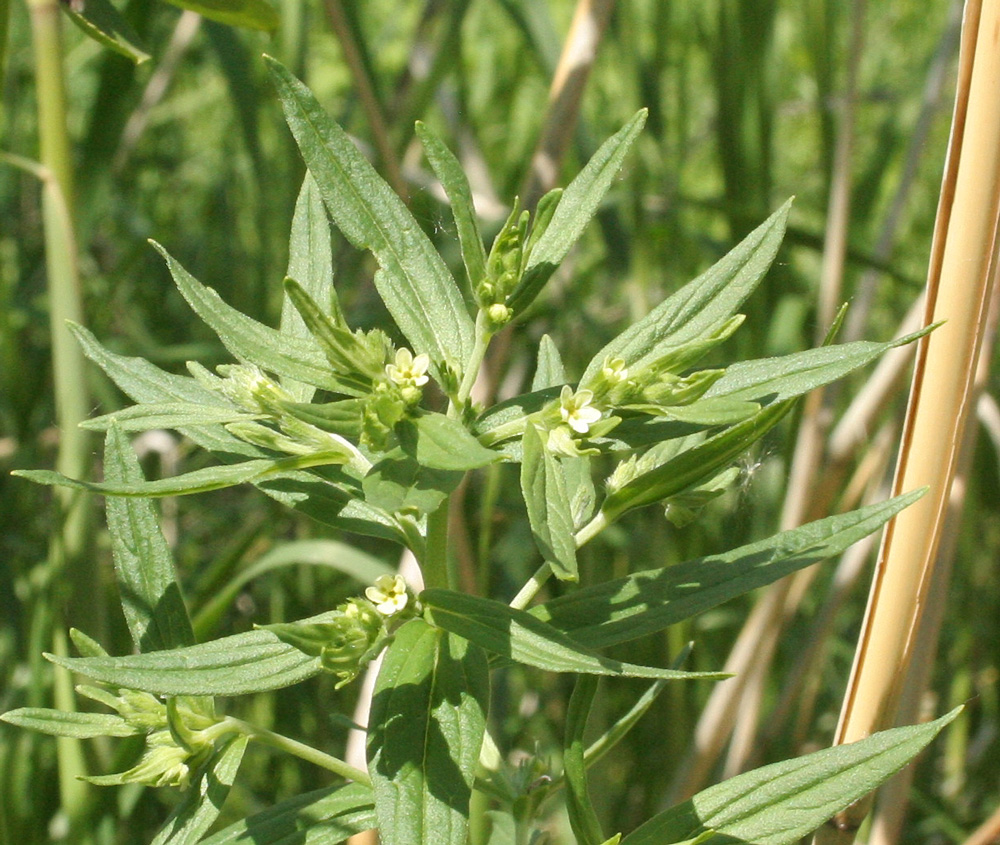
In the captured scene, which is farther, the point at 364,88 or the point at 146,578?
the point at 364,88

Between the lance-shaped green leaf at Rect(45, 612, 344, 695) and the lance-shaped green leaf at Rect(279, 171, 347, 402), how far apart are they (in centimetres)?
19

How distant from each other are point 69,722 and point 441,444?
0.35 m

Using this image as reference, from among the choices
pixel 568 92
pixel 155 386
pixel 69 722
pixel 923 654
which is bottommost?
pixel 923 654

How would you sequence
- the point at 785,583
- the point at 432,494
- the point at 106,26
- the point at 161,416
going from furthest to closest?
the point at 785,583, the point at 106,26, the point at 161,416, the point at 432,494

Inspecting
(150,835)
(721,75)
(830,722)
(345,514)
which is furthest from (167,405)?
(830,722)


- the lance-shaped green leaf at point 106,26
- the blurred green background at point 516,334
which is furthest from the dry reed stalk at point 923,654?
the lance-shaped green leaf at point 106,26

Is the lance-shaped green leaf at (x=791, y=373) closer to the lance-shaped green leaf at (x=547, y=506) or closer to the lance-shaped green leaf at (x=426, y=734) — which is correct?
the lance-shaped green leaf at (x=547, y=506)

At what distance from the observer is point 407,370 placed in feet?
2.35

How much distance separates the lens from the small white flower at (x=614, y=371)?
707 mm

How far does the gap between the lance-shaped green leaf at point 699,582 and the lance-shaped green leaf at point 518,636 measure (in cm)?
5

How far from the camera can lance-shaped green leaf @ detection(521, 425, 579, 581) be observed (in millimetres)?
622

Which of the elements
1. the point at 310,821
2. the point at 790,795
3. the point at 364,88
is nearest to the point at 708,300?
the point at 790,795

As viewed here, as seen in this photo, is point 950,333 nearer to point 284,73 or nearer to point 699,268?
point 284,73

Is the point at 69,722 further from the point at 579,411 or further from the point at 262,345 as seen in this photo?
the point at 579,411
